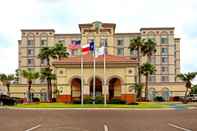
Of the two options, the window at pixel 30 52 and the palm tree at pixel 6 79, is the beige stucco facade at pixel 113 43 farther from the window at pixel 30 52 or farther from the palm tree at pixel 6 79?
the palm tree at pixel 6 79

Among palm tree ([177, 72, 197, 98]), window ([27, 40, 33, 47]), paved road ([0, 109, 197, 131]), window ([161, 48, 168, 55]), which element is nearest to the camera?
paved road ([0, 109, 197, 131])

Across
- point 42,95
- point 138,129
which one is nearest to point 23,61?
point 42,95

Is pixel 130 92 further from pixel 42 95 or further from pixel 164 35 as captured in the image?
pixel 164 35

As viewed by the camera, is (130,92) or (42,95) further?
(42,95)

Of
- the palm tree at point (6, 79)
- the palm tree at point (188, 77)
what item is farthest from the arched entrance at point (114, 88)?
the palm tree at point (6, 79)

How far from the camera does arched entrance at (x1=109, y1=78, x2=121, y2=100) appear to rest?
81.9 m

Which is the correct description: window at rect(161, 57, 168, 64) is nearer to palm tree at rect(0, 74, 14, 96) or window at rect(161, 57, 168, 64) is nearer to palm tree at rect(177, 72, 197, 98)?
palm tree at rect(177, 72, 197, 98)

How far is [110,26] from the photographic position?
417 feet

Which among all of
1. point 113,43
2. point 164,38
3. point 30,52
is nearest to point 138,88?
point 113,43

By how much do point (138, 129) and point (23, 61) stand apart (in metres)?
118

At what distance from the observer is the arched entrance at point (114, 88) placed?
269ft

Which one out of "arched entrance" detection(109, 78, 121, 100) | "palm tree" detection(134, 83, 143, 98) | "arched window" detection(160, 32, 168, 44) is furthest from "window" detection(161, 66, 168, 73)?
"arched entrance" detection(109, 78, 121, 100)

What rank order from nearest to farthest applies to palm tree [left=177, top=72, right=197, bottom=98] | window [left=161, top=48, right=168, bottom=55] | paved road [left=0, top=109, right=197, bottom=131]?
paved road [left=0, top=109, right=197, bottom=131]
palm tree [left=177, top=72, right=197, bottom=98]
window [left=161, top=48, right=168, bottom=55]

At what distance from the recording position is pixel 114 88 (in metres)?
83.2
